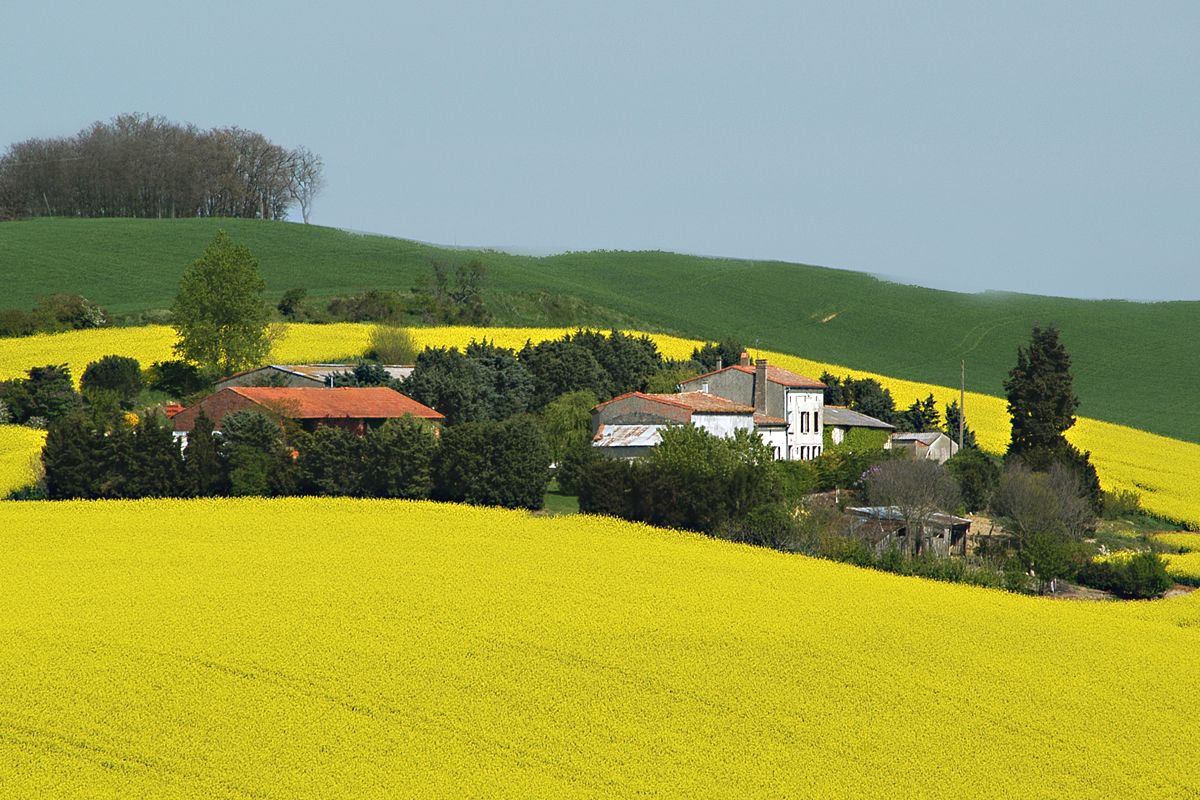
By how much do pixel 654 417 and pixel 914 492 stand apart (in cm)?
1467

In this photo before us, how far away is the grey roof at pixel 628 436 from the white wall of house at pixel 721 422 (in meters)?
2.08

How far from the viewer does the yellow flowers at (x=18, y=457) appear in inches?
2024

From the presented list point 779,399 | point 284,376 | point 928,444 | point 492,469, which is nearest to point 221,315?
point 284,376

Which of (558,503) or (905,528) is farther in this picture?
(905,528)

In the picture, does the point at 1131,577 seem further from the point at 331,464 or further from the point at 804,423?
the point at 804,423

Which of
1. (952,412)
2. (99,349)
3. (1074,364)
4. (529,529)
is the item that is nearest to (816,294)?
(1074,364)

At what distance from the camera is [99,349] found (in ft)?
283

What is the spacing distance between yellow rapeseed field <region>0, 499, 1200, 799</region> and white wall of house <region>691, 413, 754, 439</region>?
996 inches

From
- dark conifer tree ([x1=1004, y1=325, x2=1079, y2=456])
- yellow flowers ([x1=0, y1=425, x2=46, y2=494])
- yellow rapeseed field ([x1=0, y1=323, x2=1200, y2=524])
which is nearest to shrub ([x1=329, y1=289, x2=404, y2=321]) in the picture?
yellow rapeseed field ([x1=0, y1=323, x2=1200, y2=524])

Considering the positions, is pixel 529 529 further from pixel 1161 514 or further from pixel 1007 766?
pixel 1161 514

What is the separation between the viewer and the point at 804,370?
102938 mm

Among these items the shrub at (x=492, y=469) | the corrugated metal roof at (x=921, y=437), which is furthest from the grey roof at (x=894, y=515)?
the corrugated metal roof at (x=921, y=437)

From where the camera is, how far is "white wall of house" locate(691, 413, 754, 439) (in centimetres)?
7019

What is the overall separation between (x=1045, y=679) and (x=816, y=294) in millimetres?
119974
